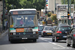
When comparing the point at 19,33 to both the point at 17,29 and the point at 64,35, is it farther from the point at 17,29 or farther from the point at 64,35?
the point at 64,35

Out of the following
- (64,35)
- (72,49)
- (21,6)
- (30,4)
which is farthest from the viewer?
(30,4)

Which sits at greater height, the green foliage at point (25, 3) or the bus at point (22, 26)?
the bus at point (22, 26)

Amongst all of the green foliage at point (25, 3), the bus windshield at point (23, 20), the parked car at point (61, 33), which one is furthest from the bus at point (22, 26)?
the green foliage at point (25, 3)

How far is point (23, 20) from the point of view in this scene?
78.5 feet

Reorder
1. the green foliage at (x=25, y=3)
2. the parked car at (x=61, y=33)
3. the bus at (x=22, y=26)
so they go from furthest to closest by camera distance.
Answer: the green foliage at (x=25, y=3) → the bus at (x=22, y=26) → the parked car at (x=61, y=33)

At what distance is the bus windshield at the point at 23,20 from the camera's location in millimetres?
23828

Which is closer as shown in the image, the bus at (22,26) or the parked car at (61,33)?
the parked car at (61,33)

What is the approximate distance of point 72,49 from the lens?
57.0 ft

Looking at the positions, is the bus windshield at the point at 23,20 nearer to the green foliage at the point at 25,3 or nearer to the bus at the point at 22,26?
the bus at the point at 22,26

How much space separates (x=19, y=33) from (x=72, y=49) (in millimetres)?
7491

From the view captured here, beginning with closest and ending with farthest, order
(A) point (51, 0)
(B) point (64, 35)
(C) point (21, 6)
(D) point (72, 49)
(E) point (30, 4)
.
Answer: (D) point (72, 49), (B) point (64, 35), (C) point (21, 6), (E) point (30, 4), (A) point (51, 0)

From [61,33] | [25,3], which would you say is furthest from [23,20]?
[25,3]

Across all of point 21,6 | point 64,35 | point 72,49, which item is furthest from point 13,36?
point 21,6

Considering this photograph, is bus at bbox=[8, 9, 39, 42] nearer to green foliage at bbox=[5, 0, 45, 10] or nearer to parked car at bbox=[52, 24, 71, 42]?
parked car at bbox=[52, 24, 71, 42]
